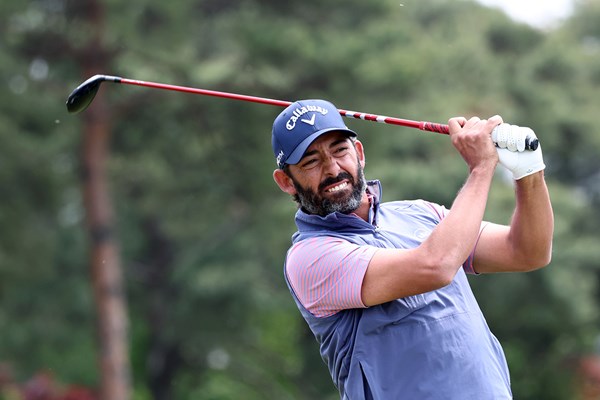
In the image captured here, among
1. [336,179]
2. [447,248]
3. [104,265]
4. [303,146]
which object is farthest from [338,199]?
[104,265]

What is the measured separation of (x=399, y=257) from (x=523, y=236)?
529 mm

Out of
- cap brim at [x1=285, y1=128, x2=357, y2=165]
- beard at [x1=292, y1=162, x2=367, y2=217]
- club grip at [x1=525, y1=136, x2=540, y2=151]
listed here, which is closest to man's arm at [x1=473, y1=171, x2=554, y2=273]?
club grip at [x1=525, y1=136, x2=540, y2=151]

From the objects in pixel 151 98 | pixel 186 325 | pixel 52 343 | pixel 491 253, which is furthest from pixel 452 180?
pixel 491 253

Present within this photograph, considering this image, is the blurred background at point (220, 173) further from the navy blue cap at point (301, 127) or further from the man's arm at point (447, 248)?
the man's arm at point (447, 248)

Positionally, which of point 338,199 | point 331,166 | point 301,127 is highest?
point 301,127

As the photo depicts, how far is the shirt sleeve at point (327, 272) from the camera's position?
3355 mm

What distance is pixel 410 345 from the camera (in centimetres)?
329

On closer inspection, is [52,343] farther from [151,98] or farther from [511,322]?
[511,322]

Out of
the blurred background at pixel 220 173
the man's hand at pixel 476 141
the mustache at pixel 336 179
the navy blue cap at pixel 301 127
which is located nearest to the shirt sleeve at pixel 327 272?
the mustache at pixel 336 179

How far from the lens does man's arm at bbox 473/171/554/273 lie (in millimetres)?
3439

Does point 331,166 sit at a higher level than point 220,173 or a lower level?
higher

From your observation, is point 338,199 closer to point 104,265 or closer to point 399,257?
point 399,257

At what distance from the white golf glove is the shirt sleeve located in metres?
0.47

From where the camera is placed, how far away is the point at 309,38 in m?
16.4
